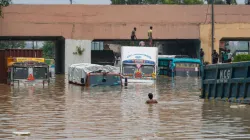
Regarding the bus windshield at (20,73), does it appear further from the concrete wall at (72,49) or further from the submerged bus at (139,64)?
the concrete wall at (72,49)

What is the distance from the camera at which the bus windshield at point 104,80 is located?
142ft

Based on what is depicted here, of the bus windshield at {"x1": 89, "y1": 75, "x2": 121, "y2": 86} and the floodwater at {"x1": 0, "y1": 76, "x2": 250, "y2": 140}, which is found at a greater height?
the bus windshield at {"x1": 89, "y1": 75, "x2": 121, "y2": 86}

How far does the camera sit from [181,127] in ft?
59.4

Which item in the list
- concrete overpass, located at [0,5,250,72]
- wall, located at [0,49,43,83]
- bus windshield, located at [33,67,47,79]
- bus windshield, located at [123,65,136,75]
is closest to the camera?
bus windshield, located at [33,67,47,79]

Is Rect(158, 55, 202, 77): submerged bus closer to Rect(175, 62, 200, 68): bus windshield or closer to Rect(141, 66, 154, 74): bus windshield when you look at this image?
Rect(175, 62, 200, 68): bus windshield

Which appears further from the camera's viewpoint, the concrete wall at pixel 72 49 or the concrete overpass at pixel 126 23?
the concrete wall at pixel 72 49

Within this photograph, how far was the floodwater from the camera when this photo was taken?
1642 cm

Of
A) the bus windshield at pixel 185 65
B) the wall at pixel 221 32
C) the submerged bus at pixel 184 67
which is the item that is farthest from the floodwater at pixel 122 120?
the wall at pixel 221 32

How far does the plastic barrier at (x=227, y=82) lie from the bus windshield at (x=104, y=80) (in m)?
14.6

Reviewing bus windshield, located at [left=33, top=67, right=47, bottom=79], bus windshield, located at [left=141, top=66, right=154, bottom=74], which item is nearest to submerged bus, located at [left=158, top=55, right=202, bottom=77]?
bus windshield, located at [left=141, top=66, right=154, bottom=74]

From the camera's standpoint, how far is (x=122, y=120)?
20219 mm

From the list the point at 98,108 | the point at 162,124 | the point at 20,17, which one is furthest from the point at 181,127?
the point at 20,17

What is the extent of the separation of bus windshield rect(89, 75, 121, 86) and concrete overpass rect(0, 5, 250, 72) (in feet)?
78.3

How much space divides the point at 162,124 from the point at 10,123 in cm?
396
